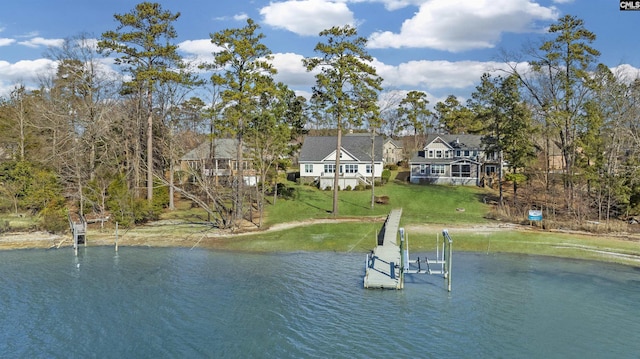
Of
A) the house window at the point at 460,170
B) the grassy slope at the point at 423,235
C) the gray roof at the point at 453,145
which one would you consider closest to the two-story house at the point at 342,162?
the gray roof at the point at 453,145

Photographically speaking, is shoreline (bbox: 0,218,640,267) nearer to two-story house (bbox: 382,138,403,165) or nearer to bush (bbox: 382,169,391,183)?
bush (bbox: 382,169,391,183)

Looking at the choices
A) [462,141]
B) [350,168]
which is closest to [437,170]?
[462,141]

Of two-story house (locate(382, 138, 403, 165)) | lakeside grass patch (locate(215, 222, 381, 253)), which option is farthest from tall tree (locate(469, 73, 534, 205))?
two-story house (locate(382, 138, 403, 165))

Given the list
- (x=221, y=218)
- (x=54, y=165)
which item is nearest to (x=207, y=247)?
(x=221, y=218)

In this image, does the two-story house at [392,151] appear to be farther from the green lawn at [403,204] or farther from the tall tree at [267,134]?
the tall tree at [267,134]

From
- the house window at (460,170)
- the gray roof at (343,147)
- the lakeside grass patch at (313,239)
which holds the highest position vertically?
the gray roof at (343,147)

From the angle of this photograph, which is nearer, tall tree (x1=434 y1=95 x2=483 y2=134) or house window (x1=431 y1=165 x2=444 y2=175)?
house window (x1=431 y1=165 x2=444 y2=175)
